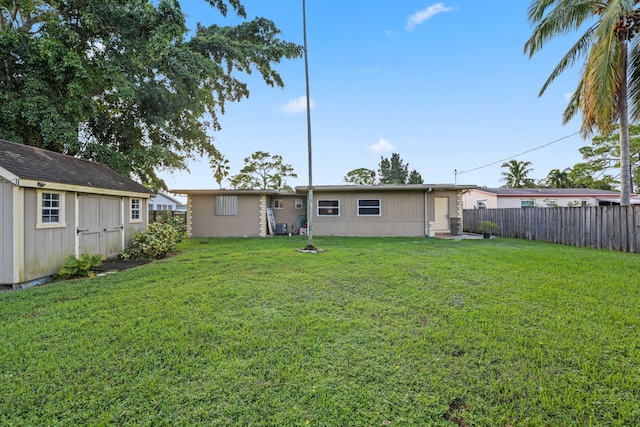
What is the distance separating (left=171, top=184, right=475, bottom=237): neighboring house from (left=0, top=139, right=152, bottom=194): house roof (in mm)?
4300

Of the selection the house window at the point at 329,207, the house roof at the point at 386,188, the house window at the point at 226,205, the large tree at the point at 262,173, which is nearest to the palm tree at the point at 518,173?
the house roof at the point at 386,188

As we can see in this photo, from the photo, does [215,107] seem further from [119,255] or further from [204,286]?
[204,286]

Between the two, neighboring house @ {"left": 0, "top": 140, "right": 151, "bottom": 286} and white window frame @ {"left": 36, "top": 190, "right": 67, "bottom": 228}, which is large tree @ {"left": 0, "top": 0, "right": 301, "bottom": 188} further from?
white window frame @ {"left": 36, "top": 190, "right": 67, "bottom": 228}

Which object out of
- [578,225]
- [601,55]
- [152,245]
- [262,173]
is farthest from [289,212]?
[262,173]

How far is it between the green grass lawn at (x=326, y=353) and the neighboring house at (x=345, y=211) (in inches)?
312

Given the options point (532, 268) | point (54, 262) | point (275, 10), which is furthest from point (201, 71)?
point (532, 268)

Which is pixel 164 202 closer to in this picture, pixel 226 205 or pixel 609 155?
pixel 226 205

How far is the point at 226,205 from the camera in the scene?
1334 centimetres

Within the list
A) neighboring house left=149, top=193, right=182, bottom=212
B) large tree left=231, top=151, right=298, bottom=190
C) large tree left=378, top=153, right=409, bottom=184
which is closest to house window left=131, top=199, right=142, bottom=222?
large tree left=231, top=151, right=298, bottom=190

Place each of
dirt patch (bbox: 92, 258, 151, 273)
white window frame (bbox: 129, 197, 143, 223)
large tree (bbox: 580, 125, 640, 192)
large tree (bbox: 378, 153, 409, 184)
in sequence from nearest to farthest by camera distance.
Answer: dirt patch (bbox: 92, 258, 151, 273) < white window frame (bbox: 129, 197, 143, 223) < large tree (bbox: 580, 125, 640, 192) < large tree (bbox: 378, 153, 409, 184)

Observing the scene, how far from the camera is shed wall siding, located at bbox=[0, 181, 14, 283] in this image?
16.2 ft

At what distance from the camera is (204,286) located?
4648 millimetres

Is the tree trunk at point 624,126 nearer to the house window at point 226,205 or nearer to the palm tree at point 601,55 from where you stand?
the palm tree at point 601,55

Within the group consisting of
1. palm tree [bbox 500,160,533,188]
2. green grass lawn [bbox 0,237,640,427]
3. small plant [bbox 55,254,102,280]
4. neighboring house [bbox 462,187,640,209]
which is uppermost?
palm tree [bbox 500,160,533,188]
